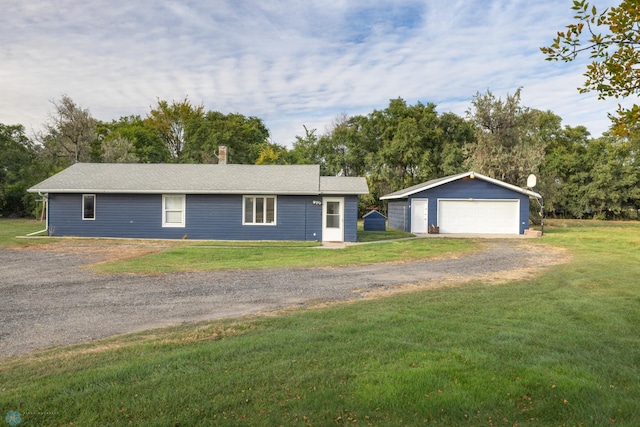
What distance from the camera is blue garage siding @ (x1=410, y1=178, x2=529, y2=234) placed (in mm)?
24094

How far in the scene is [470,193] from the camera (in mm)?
24266

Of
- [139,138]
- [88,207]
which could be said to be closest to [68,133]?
[139,138]

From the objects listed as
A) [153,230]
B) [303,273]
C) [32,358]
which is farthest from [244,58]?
[32,358]

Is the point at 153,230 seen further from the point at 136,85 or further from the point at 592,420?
the point at 592,420

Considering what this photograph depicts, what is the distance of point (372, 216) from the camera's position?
26625 millimetres

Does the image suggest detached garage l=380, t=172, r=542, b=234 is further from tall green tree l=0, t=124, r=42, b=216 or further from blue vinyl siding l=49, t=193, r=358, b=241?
tall green tree l=0, t=124, r=42, b=216

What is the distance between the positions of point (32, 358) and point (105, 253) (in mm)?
11240

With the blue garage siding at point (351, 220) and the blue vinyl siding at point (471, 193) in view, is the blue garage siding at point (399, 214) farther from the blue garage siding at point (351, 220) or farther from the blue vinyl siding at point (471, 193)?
the blue garage siding at point (351, 220)

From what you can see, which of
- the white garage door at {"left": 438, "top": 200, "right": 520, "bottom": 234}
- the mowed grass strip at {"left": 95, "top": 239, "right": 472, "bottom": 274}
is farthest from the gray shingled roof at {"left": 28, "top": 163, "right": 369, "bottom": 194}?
the white garage door at {"left": 438, "top": 200, "right": 520, "bottom": 234}

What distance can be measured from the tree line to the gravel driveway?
2330 cm

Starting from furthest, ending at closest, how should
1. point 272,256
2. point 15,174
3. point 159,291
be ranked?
1. point 15,174
2. point 272,256
3. point 159,291

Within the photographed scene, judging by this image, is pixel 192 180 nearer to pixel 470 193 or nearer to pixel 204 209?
pixel 204 209

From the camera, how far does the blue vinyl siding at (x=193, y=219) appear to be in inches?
766

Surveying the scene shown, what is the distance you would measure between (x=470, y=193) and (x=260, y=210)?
1240 centimetres
